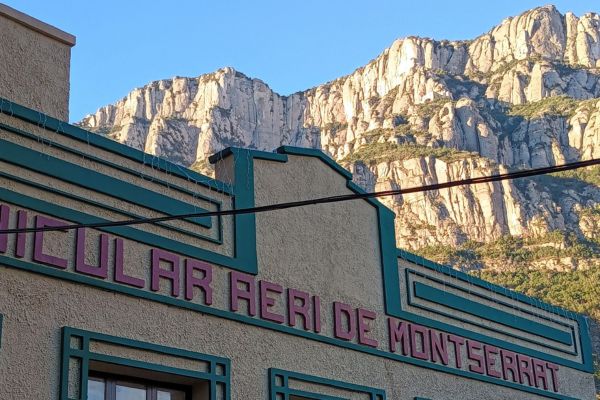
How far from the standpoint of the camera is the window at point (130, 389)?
11.5 m

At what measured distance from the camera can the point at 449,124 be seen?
13450 cm

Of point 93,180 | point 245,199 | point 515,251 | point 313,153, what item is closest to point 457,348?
point 313,153

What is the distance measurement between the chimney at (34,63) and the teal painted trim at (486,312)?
731 centimetres

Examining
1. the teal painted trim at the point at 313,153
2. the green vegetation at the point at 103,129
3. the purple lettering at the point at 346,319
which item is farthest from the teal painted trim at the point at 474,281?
the green vegetation at the point at 103,129

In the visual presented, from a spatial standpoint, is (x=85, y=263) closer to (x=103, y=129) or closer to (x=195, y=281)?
(x=195, y=281)

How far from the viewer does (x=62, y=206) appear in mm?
11375

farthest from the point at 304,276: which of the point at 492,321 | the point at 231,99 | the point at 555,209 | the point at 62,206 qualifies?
the point at 231,99

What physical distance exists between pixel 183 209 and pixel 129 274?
1.49m

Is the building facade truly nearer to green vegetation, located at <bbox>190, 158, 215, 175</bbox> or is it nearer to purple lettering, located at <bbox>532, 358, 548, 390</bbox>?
purple lettering, located at <bbox>532, 358, 548, 390</bbox>

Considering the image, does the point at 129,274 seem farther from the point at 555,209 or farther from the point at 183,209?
the point at 555,209

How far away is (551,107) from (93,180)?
135654 mm

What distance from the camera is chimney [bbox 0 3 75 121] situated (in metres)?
12.1

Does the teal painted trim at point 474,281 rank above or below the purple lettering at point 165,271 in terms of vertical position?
above

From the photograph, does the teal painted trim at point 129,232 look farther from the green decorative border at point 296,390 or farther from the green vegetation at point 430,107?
the green vegetation at point 430,107
